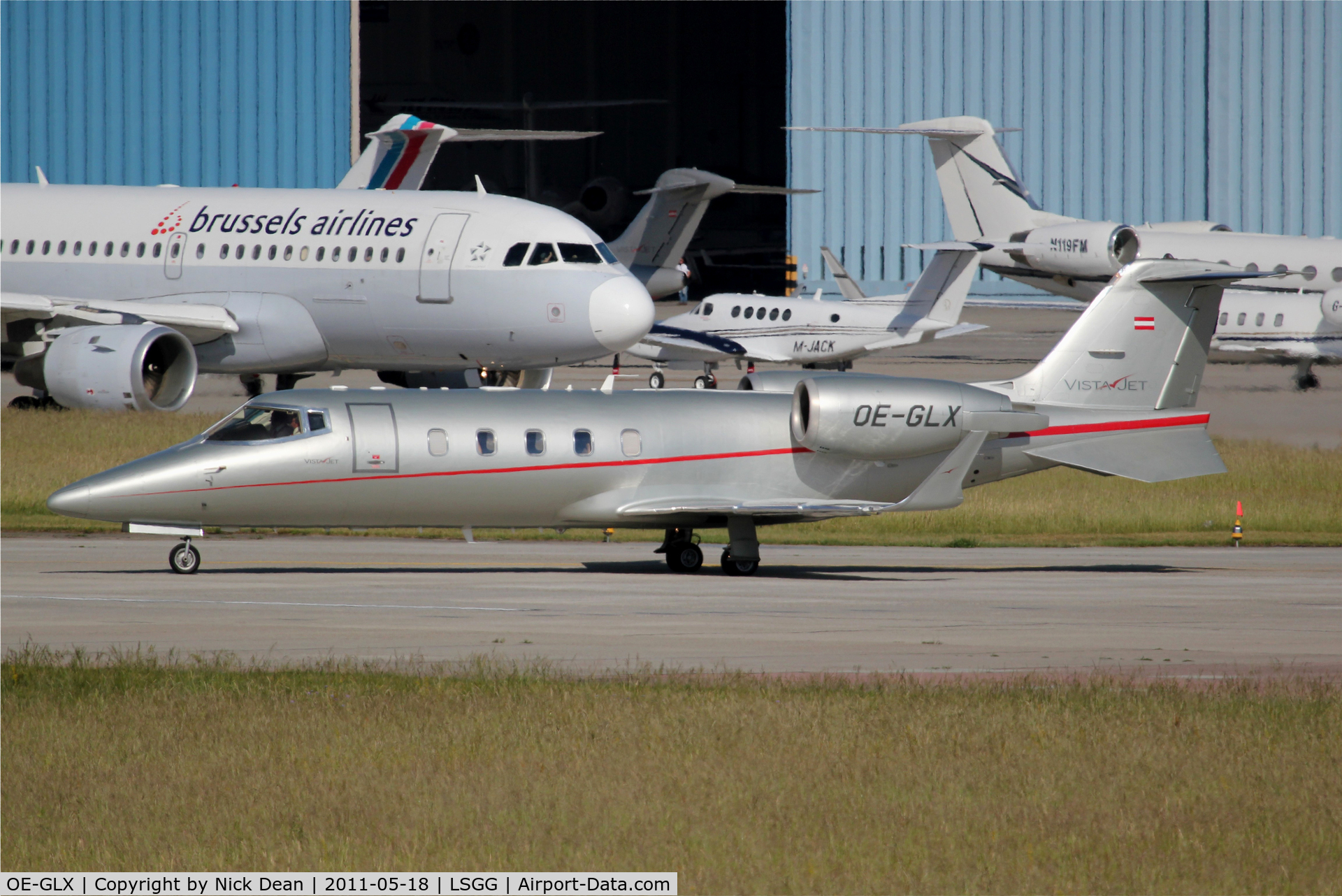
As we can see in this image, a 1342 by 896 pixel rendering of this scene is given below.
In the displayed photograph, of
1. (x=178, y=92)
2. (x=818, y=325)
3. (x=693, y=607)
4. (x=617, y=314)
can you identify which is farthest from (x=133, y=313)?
(x=818, y=325)

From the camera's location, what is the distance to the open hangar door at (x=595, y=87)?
7594 cm

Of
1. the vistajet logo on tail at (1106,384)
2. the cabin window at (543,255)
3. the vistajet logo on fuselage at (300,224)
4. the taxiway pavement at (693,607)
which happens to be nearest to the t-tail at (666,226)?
the vistajet logo on fuselage at (300,224)

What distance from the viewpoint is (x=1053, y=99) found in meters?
64.2

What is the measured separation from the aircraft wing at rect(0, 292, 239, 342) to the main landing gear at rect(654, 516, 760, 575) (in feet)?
48.6

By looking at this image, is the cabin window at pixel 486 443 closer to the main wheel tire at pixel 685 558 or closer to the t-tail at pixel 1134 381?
the main wheel tire at pixel 685 558

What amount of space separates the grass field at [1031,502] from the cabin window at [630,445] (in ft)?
24.1

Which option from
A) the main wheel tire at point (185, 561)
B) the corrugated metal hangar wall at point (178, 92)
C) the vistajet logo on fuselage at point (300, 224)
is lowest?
the main wheel tire at point (185, 561)

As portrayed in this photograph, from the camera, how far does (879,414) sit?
24.1 metres

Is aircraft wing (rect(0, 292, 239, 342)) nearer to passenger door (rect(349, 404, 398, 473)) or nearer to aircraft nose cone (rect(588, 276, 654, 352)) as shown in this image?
aircraft nose cone (rect(588, 276, 654, 352))

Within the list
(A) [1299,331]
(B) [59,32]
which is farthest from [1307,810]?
(B) [59,32]

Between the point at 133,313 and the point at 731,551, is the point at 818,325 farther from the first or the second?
the point at 731,551

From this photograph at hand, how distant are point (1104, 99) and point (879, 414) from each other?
144 feet

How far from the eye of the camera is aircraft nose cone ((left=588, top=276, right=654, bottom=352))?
33250 millimetres

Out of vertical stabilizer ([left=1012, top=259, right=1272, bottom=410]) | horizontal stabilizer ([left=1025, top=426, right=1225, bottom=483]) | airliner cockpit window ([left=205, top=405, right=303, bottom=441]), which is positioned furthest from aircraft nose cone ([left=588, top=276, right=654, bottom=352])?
airliner cockpit window ([left=205, top=405, right=303, bottom=441])
